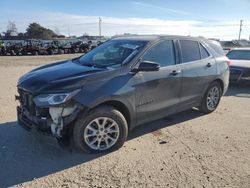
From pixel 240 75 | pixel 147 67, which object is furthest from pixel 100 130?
pixel 240 75

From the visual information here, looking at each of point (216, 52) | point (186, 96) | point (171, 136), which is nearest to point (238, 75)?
point (216, 52)

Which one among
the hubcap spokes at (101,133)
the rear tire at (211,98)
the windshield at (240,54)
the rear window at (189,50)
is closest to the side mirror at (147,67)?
the hubcap spokes at (101,133)

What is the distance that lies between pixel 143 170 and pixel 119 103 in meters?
1.07

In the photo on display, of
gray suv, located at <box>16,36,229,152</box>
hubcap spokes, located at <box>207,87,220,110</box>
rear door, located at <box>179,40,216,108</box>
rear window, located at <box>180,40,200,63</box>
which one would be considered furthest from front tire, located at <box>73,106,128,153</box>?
hubcap spokes, located at <box>207,87,220,110</box>

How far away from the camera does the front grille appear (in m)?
4.12

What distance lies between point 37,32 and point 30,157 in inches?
3202

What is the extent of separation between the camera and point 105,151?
14.2 feet

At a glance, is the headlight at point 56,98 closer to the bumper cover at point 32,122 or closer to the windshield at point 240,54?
the bumper cover at point 32,122

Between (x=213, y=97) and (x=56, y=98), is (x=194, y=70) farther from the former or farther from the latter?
(x=56, y=98)

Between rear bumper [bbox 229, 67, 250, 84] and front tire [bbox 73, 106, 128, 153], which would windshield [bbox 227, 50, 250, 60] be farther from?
front tire [bbox 73, 106, 128, 153]

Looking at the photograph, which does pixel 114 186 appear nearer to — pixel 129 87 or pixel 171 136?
pixel 129 87

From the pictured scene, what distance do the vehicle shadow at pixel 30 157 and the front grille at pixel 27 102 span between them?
0.34 meters

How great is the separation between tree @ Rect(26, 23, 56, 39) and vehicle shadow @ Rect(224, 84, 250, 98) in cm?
7423

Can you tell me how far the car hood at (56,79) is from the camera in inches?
155
